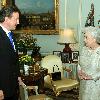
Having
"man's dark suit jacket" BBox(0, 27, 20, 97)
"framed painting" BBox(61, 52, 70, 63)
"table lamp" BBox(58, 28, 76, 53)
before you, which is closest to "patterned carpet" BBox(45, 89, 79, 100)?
"framed painting" BBox(61, 52, 70, 63)

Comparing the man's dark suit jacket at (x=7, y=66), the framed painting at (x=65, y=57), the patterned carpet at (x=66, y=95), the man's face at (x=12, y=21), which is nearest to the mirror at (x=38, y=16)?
the framed painting at (x=65, y=57)

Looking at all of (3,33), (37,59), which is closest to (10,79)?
(3,33)

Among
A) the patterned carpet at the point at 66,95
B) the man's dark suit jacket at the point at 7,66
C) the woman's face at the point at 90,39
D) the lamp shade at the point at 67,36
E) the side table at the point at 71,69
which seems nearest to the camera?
the man's dark suit jacket at the point at 7,66

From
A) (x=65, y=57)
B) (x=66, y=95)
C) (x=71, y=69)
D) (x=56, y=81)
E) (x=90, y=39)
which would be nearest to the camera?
(x=90, y=39)

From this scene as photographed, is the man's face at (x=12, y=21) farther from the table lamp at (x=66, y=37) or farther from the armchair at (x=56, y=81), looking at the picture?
the table lamp at (x=66, y=37)

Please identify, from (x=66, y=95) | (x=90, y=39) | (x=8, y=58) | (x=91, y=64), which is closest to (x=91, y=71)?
(x=91, y=64)

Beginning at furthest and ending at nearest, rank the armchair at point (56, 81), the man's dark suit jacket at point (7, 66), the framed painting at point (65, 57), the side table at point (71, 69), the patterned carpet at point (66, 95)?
1. the framed painting at point (65, 57)
2. the side table at point (71, 69)
3. the patterned carpet at point (66, 95)
4. the armchair at point (56, 81)
5. the man's dark suit jacket at point (7, 66)

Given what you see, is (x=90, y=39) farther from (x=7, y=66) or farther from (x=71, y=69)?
(x=71, y=69)

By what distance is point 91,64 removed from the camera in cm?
391

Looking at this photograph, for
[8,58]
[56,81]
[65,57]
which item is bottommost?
[56,81]

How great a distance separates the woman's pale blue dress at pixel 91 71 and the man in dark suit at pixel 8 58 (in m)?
0.92

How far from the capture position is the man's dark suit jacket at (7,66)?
348 cm

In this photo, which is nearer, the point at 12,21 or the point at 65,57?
the point at 12,21

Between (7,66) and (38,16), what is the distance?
12.8ft
